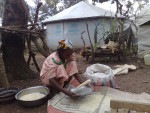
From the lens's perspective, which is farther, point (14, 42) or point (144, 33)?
point (144, 33)

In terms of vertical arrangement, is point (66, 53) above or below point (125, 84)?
above

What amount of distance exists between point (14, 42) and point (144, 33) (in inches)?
206

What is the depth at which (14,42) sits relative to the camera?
558cm

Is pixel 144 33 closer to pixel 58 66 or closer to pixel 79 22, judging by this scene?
pixel 79 22

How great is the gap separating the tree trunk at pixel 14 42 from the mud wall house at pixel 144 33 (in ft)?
15.8

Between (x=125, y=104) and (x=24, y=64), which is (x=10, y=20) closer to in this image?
(x=24, y=64)

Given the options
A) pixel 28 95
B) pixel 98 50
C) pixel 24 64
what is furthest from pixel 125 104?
pixel 98 50

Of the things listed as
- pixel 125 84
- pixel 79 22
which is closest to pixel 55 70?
pixel 125 84

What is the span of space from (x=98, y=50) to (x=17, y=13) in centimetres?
358

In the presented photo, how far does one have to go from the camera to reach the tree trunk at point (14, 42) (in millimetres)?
5488

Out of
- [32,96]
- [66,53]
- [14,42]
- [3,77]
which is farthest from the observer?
[14,42]

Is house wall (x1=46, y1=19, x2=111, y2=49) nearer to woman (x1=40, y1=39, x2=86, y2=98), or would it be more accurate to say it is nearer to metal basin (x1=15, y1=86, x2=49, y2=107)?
metal basin (x1=15, y1=86, x2=49, y2=107)

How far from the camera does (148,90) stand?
464 centimetres

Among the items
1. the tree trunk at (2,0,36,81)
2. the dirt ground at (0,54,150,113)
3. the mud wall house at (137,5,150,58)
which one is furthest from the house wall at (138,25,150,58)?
the tree trunk at (2,0,36,81)
